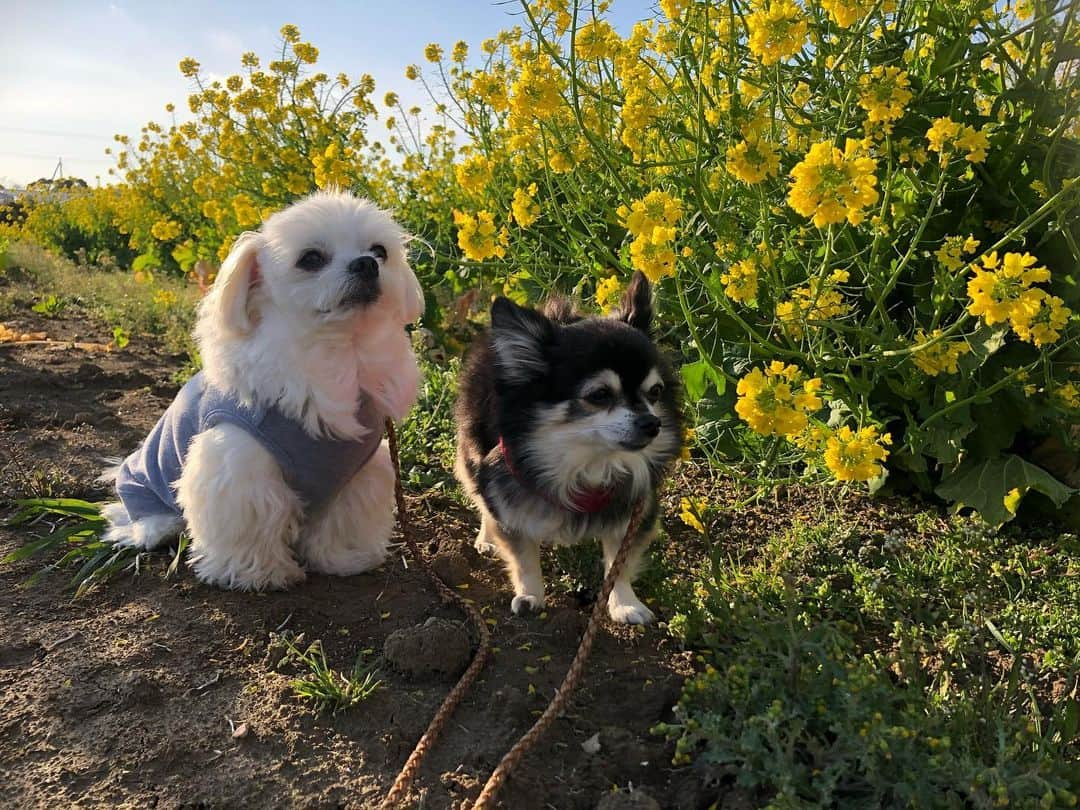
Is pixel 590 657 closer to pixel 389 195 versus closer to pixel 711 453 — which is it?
pixel 711 453

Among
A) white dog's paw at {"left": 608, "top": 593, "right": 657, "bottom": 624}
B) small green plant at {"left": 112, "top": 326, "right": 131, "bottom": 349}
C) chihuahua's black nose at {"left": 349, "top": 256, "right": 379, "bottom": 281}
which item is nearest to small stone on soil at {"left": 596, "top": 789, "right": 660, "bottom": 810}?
white dog's paw at {"left": 608, "top": 593, "right": 657, "bottom": 624}

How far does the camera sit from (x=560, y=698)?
209 centimetres

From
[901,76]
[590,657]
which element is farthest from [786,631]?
[901,76]

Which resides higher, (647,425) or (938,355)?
(938,355)

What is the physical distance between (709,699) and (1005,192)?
2.19 metres

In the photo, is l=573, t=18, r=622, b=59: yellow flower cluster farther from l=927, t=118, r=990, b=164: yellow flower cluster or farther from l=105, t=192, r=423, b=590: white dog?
l=927, t=118, r=990, b=164: yellow flower cluster

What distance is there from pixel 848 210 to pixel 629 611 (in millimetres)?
1432

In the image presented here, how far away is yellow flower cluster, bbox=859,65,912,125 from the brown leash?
4.73 feet

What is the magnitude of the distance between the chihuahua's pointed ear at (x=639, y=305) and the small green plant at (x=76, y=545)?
6.34ft

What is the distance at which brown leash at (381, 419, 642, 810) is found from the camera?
183 cm

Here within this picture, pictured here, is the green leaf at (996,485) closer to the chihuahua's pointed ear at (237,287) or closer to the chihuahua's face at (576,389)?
the chihuahua's face at (576,389)

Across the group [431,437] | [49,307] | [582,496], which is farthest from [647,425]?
[49,307]

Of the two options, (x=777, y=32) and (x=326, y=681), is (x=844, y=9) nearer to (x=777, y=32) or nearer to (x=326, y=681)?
(x=777, y=32)

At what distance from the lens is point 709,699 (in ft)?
6.68
